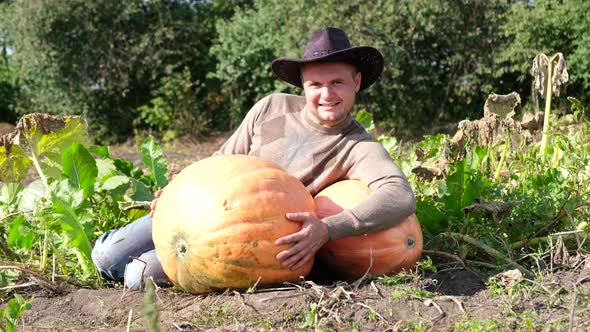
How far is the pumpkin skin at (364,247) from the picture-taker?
9.48ft

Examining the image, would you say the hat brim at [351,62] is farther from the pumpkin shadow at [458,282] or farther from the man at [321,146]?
the pumpkin shadow at [458,282]

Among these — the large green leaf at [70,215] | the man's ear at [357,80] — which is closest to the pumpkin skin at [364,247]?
the man's ear at [357,80]

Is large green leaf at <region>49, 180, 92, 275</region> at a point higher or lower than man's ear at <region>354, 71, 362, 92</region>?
lower

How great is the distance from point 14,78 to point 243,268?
1576cm

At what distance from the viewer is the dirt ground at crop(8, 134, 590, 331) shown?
7.99 feet

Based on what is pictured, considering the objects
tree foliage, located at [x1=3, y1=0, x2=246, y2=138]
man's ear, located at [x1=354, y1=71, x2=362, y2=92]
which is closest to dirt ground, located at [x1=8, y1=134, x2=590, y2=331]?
man's ear, located at [x1=354, y1=71, x2=362, y2=92]

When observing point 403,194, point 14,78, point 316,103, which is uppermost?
point 316,103

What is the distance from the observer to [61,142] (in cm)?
397

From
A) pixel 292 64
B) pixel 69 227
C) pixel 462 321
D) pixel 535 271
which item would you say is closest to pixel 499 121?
pixel 535 271

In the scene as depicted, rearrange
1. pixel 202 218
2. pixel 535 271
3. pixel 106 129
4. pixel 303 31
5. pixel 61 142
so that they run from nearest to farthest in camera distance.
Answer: pixel 202 218, pixel 535 271, pixel 61 142, pixel 303 31, pixel 106 129

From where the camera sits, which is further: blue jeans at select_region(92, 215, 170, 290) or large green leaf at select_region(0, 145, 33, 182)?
large green leaf at select_region(0, 145, 33, 182)

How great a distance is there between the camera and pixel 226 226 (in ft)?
8.61

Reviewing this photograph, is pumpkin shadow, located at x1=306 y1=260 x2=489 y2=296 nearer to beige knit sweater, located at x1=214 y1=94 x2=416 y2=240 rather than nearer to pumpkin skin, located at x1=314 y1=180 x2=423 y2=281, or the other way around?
pumpkin skin, located at x1=314 y1=180 x2=423 y2=281

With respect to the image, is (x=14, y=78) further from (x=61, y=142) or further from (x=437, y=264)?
(x=437, y=264)
